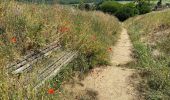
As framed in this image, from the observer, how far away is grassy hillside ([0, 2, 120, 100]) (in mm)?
3845

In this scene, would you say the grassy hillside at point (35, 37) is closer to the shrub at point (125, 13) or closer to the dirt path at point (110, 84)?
the dirt path at point (110, 84)

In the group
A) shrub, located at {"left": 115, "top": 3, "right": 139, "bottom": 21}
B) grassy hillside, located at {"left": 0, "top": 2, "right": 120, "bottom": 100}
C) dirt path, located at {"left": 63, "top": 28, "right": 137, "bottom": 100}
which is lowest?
shrub, located at {"left": 115, "top": 3, "right": 139, "bottom": 21}

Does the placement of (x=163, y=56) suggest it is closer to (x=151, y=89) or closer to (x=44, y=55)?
(x=151, y=89)

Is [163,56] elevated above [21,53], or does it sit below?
below

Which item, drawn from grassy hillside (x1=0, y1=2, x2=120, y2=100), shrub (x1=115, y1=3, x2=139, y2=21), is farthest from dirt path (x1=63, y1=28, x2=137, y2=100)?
shrub (x1=115, y1=3, x2=139, y2=21)

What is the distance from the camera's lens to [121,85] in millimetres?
6496

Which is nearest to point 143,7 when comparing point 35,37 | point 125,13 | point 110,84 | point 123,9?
point 123,9

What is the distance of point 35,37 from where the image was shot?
5527mm

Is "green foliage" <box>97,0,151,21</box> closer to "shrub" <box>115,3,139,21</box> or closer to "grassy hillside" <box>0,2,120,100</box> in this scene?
"shrub" <box>115,3,139,21</box>

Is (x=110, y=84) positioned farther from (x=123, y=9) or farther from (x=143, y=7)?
(x=143, y=7)

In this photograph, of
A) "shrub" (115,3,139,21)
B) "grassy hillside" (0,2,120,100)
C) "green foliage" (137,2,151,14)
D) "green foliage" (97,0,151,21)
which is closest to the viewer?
"grassy hillside" (0,2,120,100)

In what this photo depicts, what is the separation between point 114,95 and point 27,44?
1.95m

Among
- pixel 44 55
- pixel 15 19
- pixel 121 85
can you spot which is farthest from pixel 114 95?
pixel 15 19

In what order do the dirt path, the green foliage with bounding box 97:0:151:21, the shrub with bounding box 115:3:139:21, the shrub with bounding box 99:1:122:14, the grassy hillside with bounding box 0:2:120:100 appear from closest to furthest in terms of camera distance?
the grassy hillside with bounding box 0:2:120:100 → the dirt path → the shrub with bounding box 115:3:139:21 → the green foliage with bounding box 97:0:151:21 → the shrub with bounding box 99:1:122:14
